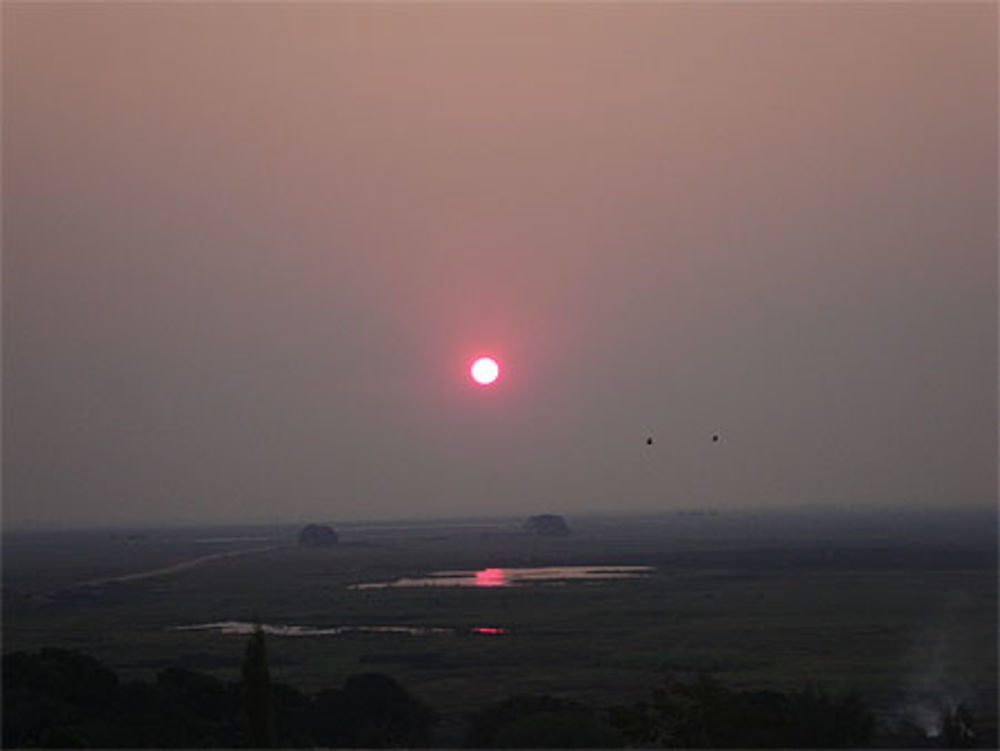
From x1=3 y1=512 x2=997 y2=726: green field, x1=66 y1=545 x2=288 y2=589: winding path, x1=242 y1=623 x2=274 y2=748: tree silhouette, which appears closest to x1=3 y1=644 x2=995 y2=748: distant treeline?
x1=242 y1=623 x2=274 y2=748: tree silhouette

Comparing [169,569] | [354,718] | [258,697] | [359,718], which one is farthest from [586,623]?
[169,569]

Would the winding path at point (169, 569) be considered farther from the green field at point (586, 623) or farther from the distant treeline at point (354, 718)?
the distant treeline at point (354, 718)

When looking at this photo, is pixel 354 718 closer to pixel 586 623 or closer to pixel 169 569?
pixel 586 623

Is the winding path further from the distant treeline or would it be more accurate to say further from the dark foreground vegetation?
the distant treeline

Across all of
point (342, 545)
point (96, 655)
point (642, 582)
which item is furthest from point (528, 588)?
point (342, 545)

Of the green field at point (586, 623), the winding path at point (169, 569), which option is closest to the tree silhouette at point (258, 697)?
the green field at point (586, 623)

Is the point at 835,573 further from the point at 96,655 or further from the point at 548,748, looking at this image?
the point at 548,748
